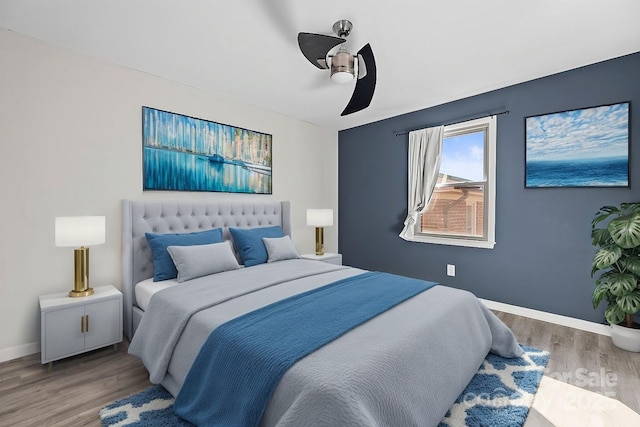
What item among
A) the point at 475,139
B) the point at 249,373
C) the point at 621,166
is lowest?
the point at 249,373

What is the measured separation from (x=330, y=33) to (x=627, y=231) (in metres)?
2.72

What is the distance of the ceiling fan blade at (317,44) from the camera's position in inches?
77.7

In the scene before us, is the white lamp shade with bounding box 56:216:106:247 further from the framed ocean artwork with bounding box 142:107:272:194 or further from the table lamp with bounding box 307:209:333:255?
the table lamp with bounding box 307:209:333:255

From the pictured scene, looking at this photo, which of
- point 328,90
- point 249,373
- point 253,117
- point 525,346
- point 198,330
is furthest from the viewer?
point 253,117

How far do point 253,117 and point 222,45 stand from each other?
1418mm

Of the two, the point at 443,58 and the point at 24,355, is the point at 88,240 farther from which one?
the point at 443,58

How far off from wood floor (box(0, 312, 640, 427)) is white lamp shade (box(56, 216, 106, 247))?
3.04 feet

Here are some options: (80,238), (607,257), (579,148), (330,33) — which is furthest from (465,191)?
(80,238)

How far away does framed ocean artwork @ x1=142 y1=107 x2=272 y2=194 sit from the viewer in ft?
10.0

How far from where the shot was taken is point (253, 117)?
155 inches

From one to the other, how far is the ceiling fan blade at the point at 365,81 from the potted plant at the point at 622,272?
7.29 ft

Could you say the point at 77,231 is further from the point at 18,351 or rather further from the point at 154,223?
the point at 18,351

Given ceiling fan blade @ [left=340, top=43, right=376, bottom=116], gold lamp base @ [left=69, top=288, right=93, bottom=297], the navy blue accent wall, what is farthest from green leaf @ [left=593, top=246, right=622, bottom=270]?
gold lamp base @ [left=69, top=288, right=93, bottom=297]

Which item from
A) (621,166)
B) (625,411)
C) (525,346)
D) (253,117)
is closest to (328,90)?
(253,117)
